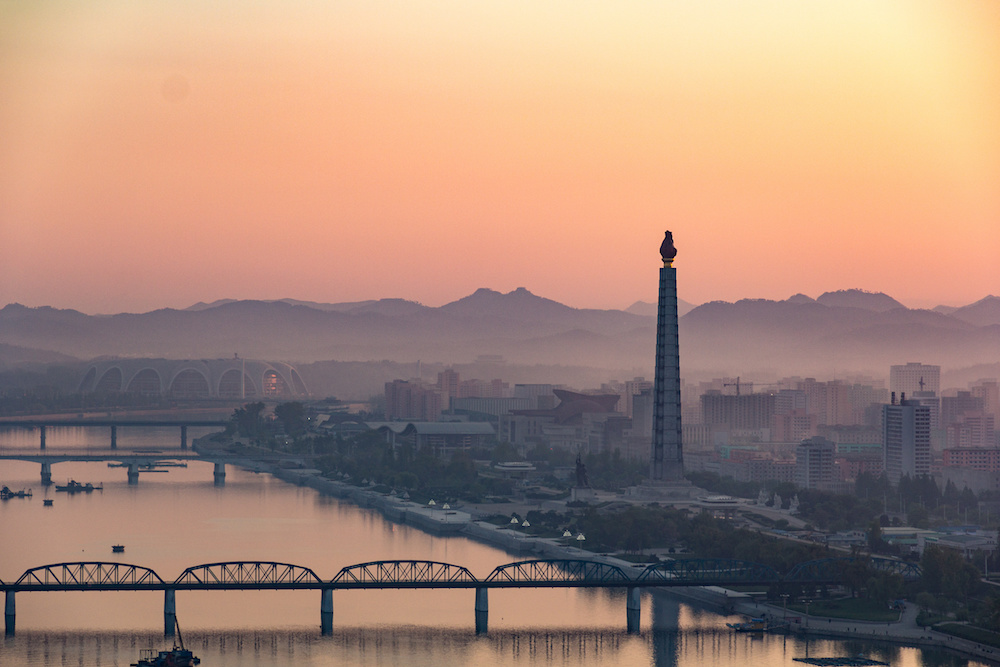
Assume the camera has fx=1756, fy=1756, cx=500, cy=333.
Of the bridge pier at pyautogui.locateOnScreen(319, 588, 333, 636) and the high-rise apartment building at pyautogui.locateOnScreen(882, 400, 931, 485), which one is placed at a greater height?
the high-rise apartment building at pyautogui.locateOnScreen(882, 400, 931, 485)

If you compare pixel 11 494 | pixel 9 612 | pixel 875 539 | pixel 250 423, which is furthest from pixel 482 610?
pixel 250 423

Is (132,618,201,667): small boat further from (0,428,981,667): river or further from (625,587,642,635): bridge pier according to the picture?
(625,587,642,635): bridge pier

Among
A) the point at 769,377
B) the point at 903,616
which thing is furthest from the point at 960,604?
the point at 769,377

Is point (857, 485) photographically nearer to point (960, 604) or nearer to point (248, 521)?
point (248, 521)

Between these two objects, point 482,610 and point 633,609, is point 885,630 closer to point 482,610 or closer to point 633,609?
point 633,609

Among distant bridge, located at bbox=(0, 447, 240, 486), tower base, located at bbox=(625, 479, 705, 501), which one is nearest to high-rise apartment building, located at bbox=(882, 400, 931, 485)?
tower base, located at bbox=(625, 479, 705, 501)

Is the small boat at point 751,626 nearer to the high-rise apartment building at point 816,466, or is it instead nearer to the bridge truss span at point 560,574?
the bridge truss span at point 560,574
